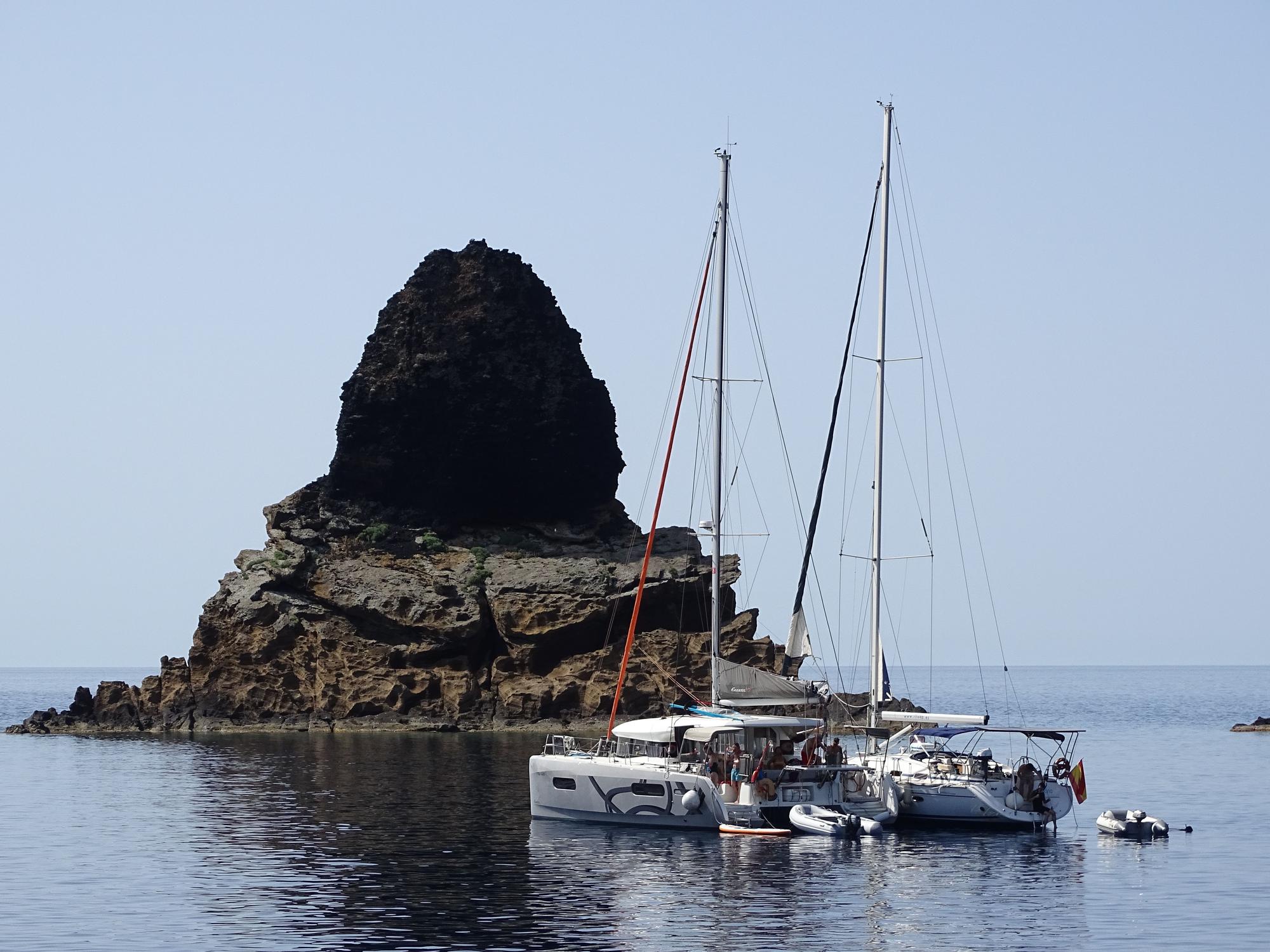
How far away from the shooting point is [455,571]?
86.1 metres

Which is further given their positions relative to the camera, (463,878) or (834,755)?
(834,755)

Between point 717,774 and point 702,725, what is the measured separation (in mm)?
1301

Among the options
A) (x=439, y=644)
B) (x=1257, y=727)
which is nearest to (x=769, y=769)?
(x=439, y=644)

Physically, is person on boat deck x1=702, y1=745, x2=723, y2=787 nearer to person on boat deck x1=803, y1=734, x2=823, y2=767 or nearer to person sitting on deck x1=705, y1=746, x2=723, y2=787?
person sitting on deck x1=705, y1=746, x2=723, y2=787

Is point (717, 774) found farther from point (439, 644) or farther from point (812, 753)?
point (439, 644)

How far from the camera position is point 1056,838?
4341cm

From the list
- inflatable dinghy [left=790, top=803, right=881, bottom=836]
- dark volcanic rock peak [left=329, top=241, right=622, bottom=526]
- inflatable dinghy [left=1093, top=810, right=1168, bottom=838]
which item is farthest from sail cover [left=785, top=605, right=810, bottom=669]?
dark volcanic rock peak [left=329, top=241, right=622, bottom=526]

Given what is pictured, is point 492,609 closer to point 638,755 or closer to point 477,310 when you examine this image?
point 477,310

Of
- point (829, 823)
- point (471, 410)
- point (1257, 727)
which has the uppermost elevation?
point (471, 410)

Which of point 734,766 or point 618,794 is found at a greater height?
point 734,766

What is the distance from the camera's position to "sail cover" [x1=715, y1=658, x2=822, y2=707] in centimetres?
4397

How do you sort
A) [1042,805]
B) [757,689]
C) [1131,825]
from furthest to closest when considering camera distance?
1. [757,689]
2. [1131,825]
3. [1042,805]

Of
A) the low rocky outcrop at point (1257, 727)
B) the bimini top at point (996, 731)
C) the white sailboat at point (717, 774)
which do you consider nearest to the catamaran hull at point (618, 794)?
the white sailboat at point (717, 774)

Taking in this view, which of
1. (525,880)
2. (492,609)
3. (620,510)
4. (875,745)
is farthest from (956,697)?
(525,880)
